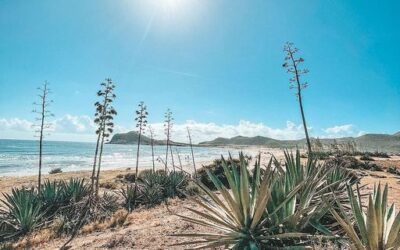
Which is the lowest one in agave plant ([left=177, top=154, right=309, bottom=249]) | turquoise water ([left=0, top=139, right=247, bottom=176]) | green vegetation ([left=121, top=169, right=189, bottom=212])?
turquoise water ([left=0, top=139, right=247, bottom=176])

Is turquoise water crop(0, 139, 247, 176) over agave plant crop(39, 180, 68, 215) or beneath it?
beneath

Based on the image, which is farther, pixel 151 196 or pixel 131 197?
pixel 151 196

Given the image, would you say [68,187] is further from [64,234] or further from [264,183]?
[264,183]

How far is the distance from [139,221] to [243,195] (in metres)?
7.54

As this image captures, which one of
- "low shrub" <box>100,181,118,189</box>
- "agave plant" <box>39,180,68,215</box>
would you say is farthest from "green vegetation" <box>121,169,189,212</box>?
"low shrub" <box>100,181,118,189</box>

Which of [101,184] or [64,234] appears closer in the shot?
[64,234]

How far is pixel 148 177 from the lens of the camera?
16.8 metres

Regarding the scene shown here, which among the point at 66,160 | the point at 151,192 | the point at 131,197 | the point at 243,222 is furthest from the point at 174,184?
the point at 66,160

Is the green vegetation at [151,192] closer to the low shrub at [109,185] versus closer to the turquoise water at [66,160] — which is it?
the turquoise water at [66,160]

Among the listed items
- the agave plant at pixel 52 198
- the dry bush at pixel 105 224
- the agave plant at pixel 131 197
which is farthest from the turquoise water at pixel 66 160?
the agave plant at pixel 52 198

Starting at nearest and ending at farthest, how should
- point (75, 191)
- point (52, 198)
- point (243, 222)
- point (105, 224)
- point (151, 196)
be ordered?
point (243, 222)
point (105, 224)
point (52, 198)
point (75, 191)
point (151, 196)

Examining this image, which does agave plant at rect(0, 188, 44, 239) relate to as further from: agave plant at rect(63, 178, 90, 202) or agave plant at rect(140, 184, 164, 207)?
agave plant at rect(140, 184, 164, 207)

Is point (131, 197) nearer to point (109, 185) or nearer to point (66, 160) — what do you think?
point (109, 185)

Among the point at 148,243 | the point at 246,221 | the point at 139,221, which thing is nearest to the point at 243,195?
the point at 246,221
